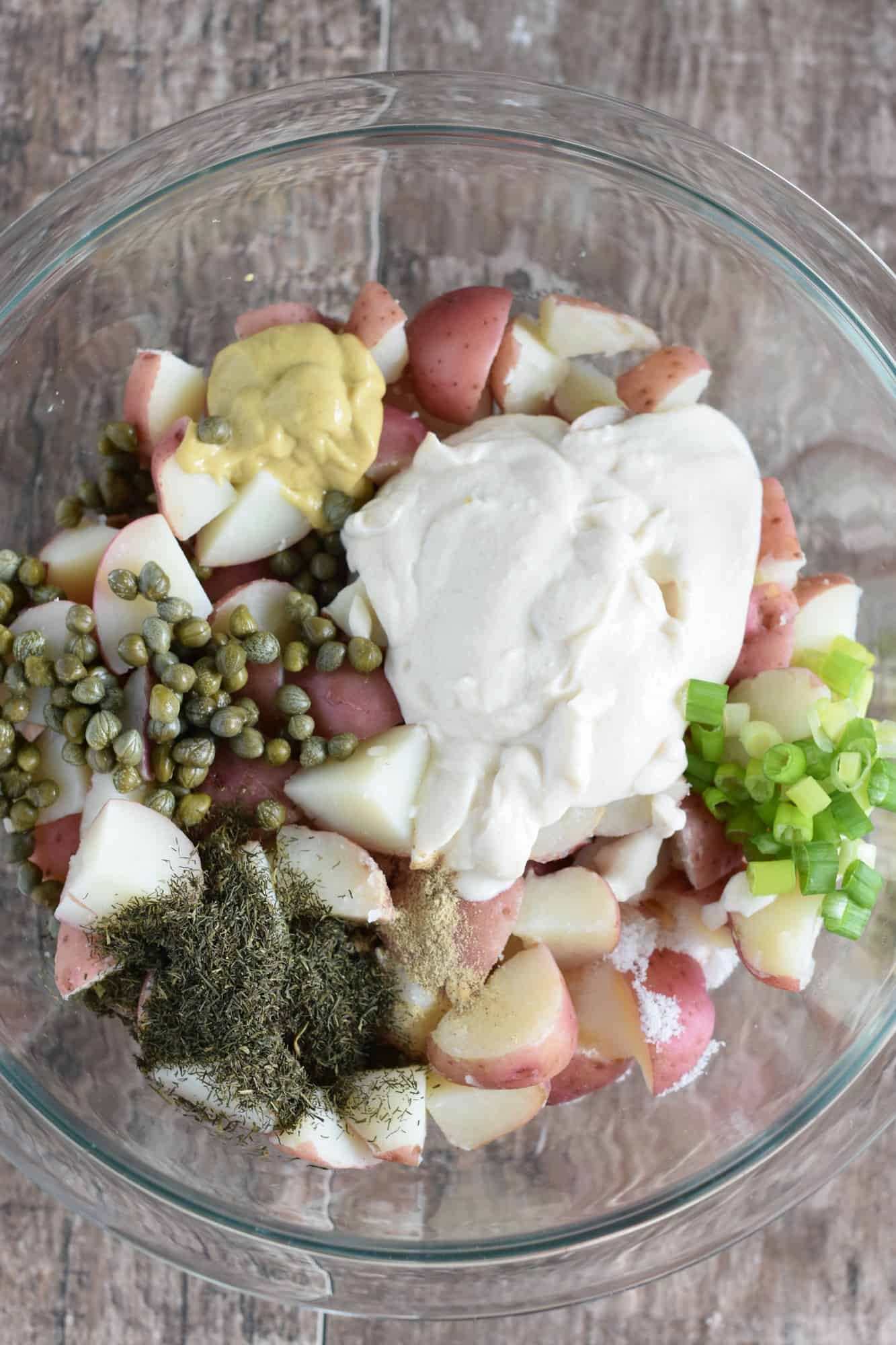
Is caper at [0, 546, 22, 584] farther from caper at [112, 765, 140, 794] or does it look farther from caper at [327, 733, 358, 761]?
caper at [327, 733, 358, 761]

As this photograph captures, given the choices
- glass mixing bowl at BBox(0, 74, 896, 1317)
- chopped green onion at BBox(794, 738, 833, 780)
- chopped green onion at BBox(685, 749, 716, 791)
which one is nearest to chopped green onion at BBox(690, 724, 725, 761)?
chopped green onion at BBox(685, 749, 716, 791)

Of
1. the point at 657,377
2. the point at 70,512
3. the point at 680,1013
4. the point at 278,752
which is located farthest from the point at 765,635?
the point at 70,512

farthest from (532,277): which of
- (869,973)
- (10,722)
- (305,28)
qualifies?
(869,973)

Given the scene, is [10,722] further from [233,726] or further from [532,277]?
[532,277]

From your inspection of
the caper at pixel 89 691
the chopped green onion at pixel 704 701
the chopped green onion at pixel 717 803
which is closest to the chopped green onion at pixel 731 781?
the chopped green onion at pixel 717 803

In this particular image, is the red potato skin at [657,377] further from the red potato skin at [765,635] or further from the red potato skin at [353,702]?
the red potato skin at [353,702]

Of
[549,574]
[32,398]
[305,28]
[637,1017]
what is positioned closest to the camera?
[549,574]

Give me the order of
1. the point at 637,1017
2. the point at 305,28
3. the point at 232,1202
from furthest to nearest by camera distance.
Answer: the point at 305,28 → the point at 232,1202 → the point at 637,1017
